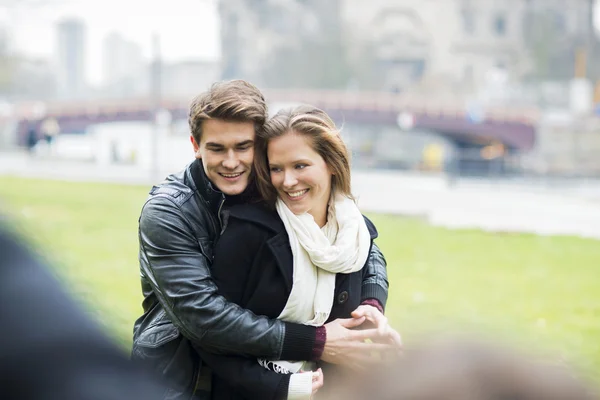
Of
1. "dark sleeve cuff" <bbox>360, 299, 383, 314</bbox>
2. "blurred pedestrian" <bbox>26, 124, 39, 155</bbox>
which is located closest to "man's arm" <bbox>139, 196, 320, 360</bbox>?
"dark sleeve cuff" <bbox>360, 299, 383, 314</bbox>

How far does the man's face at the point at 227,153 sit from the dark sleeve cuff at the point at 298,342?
1.52 ft

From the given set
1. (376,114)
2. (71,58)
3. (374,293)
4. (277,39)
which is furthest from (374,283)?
(71,58)

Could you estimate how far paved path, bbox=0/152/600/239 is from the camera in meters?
13.9

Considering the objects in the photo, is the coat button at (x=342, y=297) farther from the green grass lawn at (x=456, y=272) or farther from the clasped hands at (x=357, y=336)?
the green grass lawn at (x=456, y=272)

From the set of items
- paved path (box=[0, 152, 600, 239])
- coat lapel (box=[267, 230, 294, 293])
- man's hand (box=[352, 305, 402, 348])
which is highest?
coat lapel (box=[267, 230, 294, 293])

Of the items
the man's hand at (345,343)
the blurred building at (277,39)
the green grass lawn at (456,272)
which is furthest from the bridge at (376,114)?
the man's hand at (345,343)

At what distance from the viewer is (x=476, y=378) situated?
718mm

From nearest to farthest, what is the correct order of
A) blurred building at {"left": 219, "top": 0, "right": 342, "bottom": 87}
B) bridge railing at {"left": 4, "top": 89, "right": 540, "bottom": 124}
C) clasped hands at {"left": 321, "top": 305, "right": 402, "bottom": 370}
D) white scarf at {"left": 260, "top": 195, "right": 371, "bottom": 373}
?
clasped hands at {"left": 321, "top": 305, "right": 402, "bottom": 370} → white scarf at {"left": 260, "top": 195, "right": 371, "bottom": 373} → bridge railing at {"left": 4, "top": 89, "right": 540, "bottom": 124} → blurred building at {"left": 219, "top": 0, "right": 342, "bottom": 87}

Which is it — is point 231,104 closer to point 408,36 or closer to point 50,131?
point 50,131

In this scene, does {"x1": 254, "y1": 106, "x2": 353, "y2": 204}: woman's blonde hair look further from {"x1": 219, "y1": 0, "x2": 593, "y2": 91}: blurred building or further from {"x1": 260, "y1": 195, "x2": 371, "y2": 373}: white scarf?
{"x1": 219, "y1": 0, "x2": 593, "y2": 91}: blurred building

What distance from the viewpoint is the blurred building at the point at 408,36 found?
6166 cm

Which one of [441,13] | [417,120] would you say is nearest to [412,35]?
[441,13]

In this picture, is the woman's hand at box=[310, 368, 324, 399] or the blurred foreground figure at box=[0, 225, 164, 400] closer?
the blurred foreground figure at box=[0, 225, 164, 400]

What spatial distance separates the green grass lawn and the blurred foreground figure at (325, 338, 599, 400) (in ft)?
11.2
